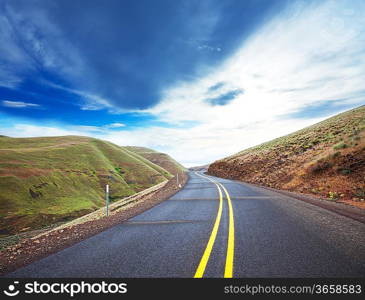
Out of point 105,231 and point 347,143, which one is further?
point 347,143

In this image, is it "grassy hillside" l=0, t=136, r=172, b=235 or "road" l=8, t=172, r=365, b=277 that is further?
"grassy hillside" l=0, t=136, r=172, b=235

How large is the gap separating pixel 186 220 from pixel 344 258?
15.2ft

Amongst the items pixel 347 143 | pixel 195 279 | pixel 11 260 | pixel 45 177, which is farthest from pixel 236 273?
pixel 45 177

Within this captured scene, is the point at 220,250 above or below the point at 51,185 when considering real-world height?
above

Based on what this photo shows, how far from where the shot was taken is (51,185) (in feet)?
99.8

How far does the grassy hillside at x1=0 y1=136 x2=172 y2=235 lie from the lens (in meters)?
22.9

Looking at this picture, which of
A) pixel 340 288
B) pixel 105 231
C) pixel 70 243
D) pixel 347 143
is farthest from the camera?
pixel 347 143

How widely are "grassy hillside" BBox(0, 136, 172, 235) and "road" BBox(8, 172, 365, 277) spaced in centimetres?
2226

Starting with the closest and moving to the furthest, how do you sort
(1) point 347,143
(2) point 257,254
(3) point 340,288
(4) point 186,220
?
(3) point 340,288 < (2) point 257,254 < (4) point 186,220 < (1) point 347,143

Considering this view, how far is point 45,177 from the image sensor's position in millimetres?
31219

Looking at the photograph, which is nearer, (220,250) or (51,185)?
(220,250)

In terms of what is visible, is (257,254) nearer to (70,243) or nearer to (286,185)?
(70,243)

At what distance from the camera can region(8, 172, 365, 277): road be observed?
11.5 ft

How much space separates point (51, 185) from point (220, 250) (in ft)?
112
